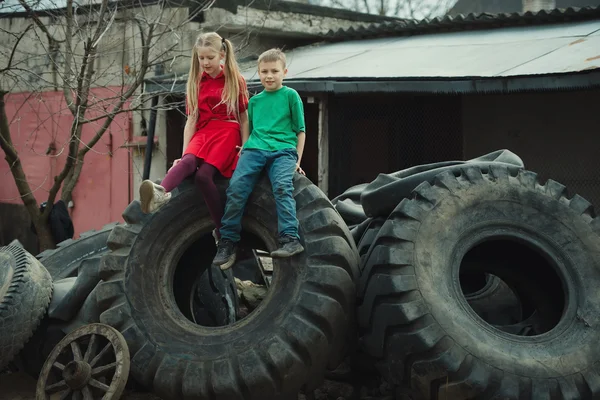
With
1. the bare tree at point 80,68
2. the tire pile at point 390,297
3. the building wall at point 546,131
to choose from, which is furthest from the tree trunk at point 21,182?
the building wall at point 546,131

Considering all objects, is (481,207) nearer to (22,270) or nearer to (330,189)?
(22,270)

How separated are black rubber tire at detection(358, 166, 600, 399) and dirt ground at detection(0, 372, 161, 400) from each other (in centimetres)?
178

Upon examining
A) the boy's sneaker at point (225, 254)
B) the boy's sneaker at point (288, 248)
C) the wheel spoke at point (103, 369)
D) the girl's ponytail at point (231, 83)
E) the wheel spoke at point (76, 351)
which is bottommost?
the wheel spoke at point (103, 369)

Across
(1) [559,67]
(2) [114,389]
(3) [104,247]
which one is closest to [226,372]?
(2) [114,389]

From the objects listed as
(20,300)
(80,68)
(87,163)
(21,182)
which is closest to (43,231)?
(21,182)

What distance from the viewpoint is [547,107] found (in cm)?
1146

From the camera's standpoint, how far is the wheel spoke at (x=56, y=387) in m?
4.91

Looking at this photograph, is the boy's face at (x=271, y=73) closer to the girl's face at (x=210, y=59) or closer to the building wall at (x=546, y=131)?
the girl's face at (x=210, y=59)

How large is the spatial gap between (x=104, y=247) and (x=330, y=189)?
14.4 ft

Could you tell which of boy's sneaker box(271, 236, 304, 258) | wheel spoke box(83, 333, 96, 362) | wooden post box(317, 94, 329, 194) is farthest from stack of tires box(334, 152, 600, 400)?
wooden post box(317, 94, 329, 194)

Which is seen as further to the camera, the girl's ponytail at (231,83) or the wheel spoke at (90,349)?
the girl's ponytail at (231,83)

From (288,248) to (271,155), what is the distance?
0.64 metres

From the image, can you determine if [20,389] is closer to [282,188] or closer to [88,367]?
Answer: [88,367]

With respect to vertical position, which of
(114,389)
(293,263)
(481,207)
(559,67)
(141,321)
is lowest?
(114,389)
